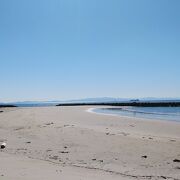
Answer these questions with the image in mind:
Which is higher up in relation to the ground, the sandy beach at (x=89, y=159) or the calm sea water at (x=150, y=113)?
the calm sea water at (x=150, y=113)

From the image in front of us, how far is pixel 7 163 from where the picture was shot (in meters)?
8.16

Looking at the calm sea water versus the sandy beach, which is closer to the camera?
the sandy beach

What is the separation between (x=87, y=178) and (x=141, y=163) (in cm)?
229

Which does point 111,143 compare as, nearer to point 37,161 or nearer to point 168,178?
point 37,161

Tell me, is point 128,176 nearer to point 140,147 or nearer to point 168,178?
point 168,178

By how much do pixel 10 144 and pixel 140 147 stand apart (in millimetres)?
5042

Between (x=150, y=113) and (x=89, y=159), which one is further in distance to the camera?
(x=150, y=113)

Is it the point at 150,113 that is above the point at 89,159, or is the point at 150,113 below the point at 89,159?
above

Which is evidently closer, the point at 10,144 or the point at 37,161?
the point at 37,161

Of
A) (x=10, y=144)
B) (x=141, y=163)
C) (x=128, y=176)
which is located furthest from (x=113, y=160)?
(x=10, y=144)

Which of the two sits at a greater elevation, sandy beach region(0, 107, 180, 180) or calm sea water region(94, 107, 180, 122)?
calm sea water region(94, 107, 180, 122)

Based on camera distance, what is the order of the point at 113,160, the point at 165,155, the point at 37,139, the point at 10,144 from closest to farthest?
the point at 113,160 < the point at 165,155 < the point at 10,144 < the point at 37,139

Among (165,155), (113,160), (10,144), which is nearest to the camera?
(113,160)

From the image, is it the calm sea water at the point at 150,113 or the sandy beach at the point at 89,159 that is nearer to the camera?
the sandy beach at the point at 89,159
